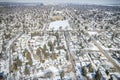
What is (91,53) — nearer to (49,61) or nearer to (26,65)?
(49,61)

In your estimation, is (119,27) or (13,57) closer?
(13,57)

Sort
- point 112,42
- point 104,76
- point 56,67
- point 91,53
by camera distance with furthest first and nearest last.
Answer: point 112,42 < point 91,53 < point 56,67 < point 104,76

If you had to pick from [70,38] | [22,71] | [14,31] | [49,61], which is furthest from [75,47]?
[14,31]

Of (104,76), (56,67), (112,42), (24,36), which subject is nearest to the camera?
(104,76)

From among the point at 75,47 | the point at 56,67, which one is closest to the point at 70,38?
the point at 75,47

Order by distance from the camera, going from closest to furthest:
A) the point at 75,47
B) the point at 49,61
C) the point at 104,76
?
the point at 104,76 < the point at 49,61 < the point at 75,47

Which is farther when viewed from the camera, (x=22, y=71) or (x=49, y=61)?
(x=49, y=61)

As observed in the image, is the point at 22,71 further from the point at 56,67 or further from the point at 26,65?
the point at 56,67

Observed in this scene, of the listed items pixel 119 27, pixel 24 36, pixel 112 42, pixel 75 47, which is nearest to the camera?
pixel 75 47

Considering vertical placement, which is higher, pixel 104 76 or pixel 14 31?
pixel 14 31
